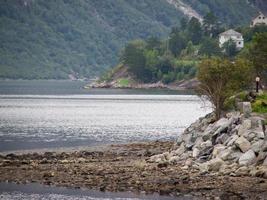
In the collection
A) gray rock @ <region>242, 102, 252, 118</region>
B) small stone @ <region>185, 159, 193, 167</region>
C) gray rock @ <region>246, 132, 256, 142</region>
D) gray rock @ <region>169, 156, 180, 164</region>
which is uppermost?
gray rock @ <region>242, 102, 252, 118</region>

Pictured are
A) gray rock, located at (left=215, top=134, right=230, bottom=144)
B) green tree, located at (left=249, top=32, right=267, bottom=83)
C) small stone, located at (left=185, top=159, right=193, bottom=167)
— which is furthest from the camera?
green tree, located at (left=249, top=32, right=267, bottom=83)

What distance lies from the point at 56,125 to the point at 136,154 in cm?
4354

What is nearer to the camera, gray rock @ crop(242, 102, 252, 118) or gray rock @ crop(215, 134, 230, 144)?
gray rock @ crop(215, 134, 230, 144)

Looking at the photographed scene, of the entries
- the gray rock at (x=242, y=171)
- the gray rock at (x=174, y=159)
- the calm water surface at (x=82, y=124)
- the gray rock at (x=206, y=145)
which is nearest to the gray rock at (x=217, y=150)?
the gray rock at (x=206, y=145)

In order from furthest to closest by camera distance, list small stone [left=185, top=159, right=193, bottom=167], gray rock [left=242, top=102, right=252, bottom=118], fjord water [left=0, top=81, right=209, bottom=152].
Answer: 1. fjord water [left=0, top=81, right=209, bottom=152]
2. gray rock [left=242, top=102, right=252, bottom=118]
3. small stone [left=185, top=159, right=193, bottom=167]

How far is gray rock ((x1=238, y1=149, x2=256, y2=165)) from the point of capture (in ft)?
180

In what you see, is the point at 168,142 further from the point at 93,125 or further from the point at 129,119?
the point at 129,119

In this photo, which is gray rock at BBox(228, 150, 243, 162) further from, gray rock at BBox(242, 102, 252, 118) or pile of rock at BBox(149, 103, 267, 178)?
gray rock at BBox(242, 102, 252, 118)

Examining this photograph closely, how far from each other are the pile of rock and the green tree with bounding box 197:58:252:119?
244 inches

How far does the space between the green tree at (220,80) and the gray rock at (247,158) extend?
17.0 meters

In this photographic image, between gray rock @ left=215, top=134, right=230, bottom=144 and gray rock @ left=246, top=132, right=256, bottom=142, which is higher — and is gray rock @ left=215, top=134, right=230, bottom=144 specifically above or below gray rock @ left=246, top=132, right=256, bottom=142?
below

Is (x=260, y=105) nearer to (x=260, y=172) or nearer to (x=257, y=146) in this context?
(x=257, y=146)

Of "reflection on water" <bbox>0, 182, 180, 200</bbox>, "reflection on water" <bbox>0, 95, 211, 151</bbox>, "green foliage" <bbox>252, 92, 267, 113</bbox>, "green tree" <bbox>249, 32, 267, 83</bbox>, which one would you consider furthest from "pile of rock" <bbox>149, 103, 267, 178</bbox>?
"green tree" <bbox>249, 32, 267, 83</bbox>

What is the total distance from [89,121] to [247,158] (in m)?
68.4
